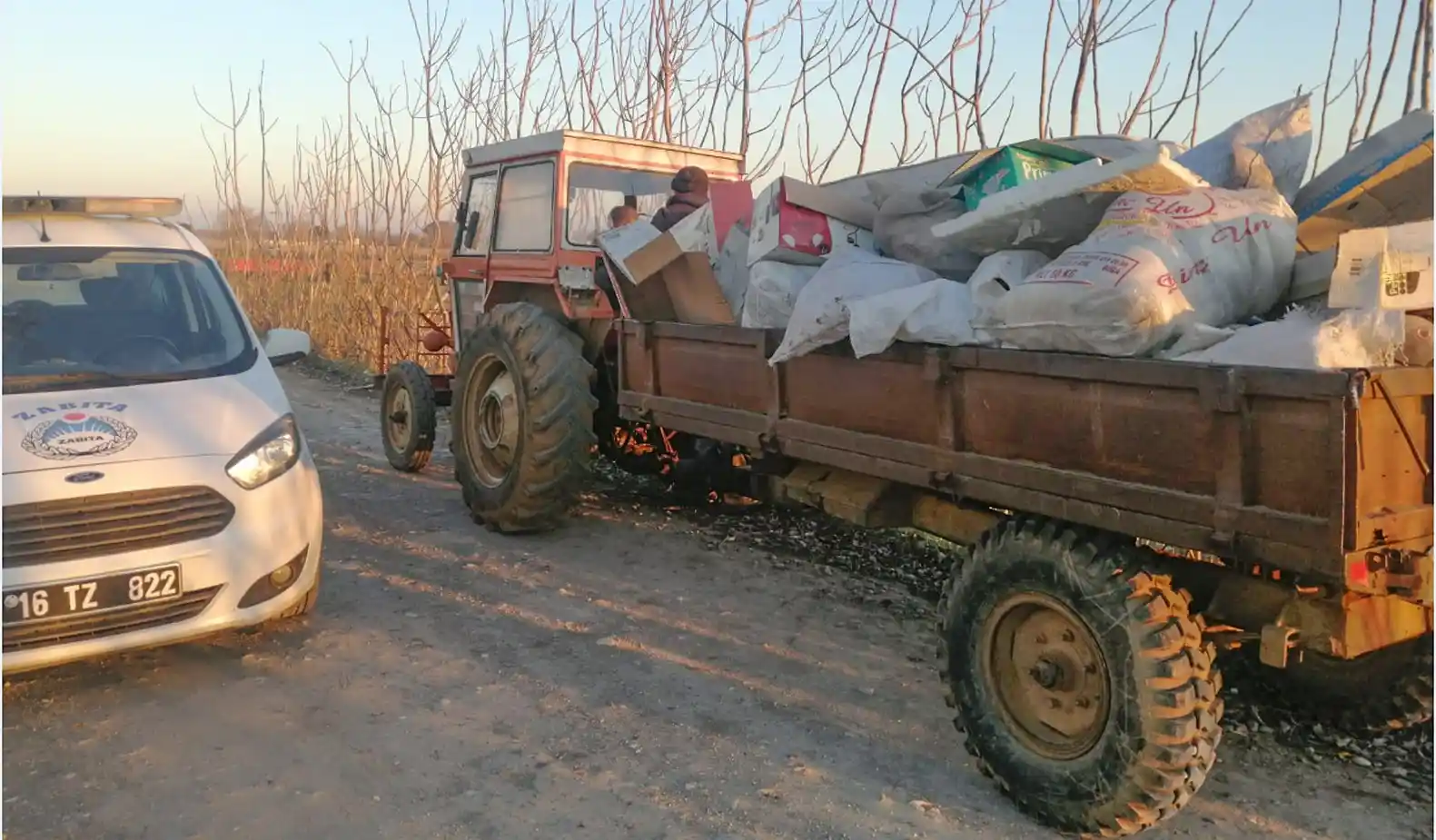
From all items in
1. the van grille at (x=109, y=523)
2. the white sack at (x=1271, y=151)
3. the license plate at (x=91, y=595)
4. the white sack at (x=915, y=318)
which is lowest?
the license plate at (x=91, y=595)

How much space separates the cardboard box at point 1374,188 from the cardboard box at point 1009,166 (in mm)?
747

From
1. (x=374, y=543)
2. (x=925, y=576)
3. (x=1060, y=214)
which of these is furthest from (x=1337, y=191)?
(x=374, y=543)

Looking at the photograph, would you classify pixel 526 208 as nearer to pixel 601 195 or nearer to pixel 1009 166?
pixel 601 195

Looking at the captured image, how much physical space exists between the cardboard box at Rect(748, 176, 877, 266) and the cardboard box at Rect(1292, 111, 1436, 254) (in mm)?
1483

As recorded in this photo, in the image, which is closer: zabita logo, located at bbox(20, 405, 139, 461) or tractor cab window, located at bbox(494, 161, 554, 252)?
zabita logo, located at bbox(20, 405, 139, 461)

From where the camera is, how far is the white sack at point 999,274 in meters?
3.16

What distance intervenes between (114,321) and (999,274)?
3.30m

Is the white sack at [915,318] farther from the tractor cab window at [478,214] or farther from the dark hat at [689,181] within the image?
the tractor cab window at [478,214]

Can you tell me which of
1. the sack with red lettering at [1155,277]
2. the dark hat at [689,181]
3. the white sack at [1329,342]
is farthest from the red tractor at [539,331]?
the white sack at [1329,342]

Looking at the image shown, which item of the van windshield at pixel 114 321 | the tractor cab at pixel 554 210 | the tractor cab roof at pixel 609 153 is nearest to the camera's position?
the van windshield at pixel 114 321

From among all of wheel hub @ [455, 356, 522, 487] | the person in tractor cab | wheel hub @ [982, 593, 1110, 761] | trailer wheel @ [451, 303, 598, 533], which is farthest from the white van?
wheel hub @ [982, 593, 1110, 761]

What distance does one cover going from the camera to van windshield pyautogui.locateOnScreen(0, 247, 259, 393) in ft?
12.7

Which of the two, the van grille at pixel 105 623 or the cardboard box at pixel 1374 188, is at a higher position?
the cardboard box at pixel 1374 188

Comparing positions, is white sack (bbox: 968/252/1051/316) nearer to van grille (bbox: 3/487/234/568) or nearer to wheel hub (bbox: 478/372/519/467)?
van grille (bbox: 3/487/234/568)
